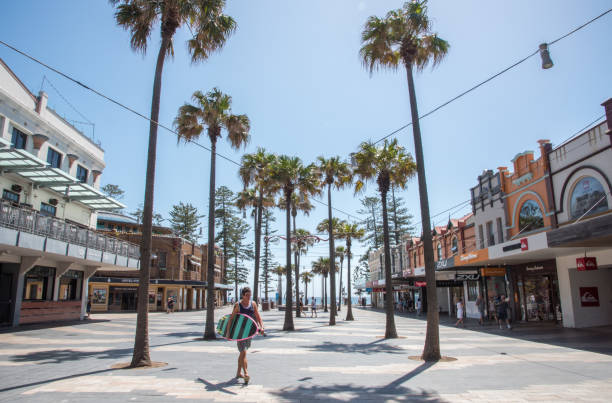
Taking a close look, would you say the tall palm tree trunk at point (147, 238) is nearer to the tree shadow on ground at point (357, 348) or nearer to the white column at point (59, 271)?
the tree shadow on ground at point (357, 348)

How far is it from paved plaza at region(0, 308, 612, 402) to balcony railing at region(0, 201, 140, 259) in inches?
179

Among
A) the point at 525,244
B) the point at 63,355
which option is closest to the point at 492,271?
the point at 525,244

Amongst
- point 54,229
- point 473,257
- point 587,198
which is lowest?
point 473,257

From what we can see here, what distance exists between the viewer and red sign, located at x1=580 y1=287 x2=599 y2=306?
1902cm

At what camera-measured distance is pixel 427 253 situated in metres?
11.4

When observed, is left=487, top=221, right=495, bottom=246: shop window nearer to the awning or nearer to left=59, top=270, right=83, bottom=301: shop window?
the awning

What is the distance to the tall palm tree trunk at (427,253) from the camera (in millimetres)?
10820

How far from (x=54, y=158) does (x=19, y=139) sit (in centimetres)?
310

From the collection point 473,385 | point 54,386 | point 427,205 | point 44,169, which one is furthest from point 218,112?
point 473,385

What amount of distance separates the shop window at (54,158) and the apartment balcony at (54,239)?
4.49 meters

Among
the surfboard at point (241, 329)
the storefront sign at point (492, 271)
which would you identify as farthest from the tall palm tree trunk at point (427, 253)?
the storefront sign at point (492, 271)

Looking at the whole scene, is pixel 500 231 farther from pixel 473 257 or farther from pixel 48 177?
pixel 48 177

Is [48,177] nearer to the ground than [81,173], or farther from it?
nearer to the ground

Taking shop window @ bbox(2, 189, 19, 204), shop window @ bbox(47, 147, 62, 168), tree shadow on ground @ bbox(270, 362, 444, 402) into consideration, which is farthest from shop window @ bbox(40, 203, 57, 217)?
tree shadow on ground @ bbox(270, 362, 444, 402)
